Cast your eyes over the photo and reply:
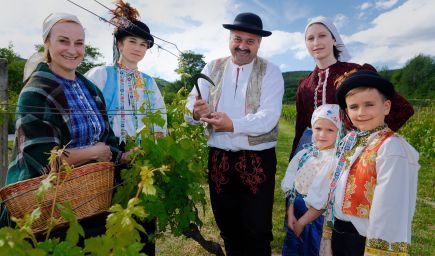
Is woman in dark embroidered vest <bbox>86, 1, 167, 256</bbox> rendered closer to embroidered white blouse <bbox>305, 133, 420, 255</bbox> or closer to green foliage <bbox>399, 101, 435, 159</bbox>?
embroidered white blouse <bbox>305, 133, 420, 255</bbox>

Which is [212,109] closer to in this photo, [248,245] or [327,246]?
[248,245]

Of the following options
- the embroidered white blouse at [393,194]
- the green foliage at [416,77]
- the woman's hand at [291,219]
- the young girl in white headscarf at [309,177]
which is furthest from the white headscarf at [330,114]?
the green foliage at [416,77]

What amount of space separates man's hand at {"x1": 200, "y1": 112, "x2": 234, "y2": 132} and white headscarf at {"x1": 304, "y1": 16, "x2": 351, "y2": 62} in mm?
1019

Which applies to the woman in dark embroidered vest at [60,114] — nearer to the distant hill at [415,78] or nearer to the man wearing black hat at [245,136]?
the man wearing black hat at [245,136]

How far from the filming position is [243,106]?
2.71m

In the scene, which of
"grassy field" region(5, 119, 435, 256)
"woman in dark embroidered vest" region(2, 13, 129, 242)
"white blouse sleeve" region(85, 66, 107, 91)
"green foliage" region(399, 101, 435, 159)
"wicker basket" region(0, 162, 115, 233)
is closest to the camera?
"wicker basket" region(0, 162, 115, 233)

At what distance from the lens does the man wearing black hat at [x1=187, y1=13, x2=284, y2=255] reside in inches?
104

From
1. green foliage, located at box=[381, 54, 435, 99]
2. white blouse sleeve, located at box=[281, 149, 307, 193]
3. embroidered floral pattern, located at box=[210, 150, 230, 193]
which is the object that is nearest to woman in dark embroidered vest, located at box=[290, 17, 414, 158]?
white blouse sleeve, located at box=[281, 149, 307, 193]

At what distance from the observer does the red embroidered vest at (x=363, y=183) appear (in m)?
1.94

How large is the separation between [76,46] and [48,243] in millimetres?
1407

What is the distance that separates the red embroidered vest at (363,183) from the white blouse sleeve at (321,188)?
302 mm

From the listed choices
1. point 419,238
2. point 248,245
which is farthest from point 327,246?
point 419,238

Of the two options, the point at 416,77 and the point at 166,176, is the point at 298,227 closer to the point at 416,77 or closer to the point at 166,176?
the point at 166,176

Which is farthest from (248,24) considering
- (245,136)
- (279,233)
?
(279,233)
